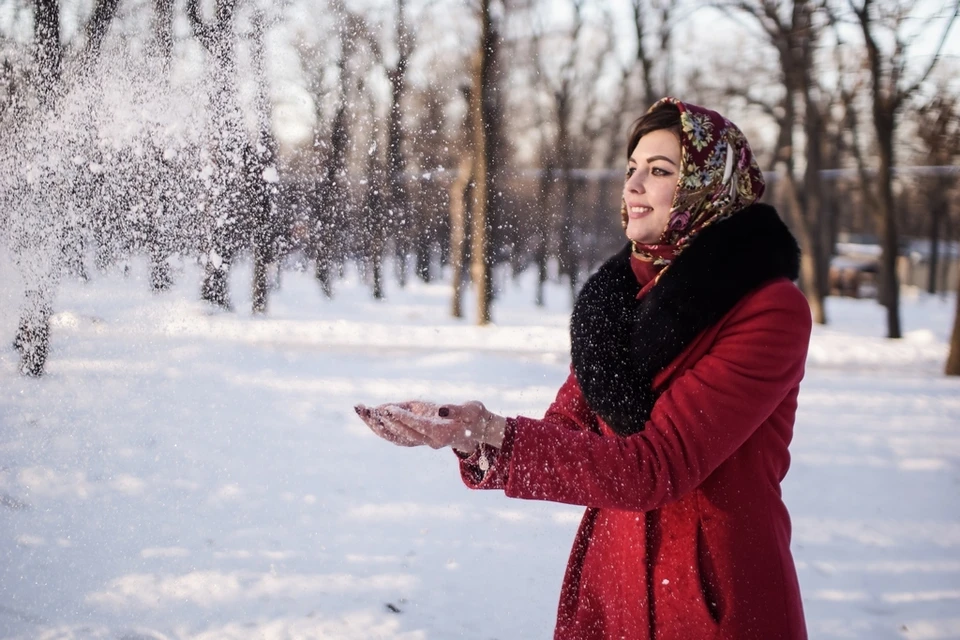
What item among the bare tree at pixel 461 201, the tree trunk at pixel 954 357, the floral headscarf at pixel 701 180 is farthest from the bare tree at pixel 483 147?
the floral headscarf at pixel 701 180

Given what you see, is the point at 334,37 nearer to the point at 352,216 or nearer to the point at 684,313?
the point at 352,216

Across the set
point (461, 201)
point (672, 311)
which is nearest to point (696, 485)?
point (672, 311)

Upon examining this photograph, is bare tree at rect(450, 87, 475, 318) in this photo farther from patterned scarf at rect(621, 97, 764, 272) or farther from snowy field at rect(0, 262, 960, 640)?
patterned scarf at rect(621, 97, 764, 272)

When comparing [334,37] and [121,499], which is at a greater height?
[334,37]

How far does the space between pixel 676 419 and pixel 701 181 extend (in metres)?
0.52

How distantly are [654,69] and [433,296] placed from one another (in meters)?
8.77

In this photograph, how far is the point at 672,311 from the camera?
1419 mm

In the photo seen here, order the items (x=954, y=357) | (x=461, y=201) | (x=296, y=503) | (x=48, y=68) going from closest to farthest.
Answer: (x=296, y=503) < (x=48, y=68) < (x=954, y=357) < (x=461, y=201)

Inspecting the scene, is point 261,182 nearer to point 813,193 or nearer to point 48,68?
point 48,68

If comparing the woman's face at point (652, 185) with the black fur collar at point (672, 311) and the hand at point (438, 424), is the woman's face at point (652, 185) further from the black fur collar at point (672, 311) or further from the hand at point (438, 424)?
the hand at point (438, 424)

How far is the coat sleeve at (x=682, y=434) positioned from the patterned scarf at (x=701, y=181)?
0.25 m

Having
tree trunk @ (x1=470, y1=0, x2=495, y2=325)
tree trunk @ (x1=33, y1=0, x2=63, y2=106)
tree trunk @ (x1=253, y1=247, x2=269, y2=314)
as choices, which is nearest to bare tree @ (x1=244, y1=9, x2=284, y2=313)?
tree trunk @ (x1=253, y1=247, x2=269, y2=314)

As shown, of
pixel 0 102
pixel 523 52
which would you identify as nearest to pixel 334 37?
pixel 0 102

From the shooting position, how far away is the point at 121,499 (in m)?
4.76
